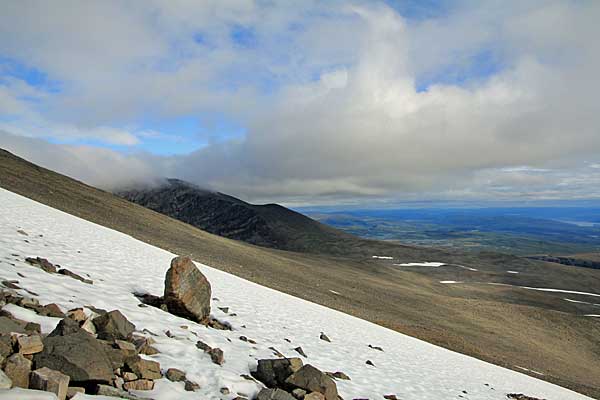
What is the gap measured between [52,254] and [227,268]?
20084 millimetres

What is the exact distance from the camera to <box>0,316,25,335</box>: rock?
532 cm

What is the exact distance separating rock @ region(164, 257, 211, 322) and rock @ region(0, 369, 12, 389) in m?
6.18

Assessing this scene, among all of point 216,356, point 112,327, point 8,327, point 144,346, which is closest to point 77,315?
point 112,327

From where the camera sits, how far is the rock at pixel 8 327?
17.4 ft

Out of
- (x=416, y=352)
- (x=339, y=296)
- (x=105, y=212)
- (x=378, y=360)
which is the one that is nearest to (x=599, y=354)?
(x=339, y=296)

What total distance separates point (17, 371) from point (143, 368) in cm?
194

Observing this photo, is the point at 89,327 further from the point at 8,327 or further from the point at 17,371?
the point at 17,371

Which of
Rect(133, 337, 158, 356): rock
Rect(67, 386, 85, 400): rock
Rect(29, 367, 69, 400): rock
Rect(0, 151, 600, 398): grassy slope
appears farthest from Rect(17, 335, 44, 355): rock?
Rect(0, 151, 600, 398): grassy slope

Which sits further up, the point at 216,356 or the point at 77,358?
the point at 77,358

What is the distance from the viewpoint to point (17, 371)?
4.53 metres

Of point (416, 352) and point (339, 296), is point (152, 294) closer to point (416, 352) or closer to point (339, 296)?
point (416, 352)

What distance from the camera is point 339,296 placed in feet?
120

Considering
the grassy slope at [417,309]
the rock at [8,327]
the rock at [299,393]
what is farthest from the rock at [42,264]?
the grassy slope at [417,309]

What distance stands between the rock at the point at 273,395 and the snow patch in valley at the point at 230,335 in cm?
Answer: 33
